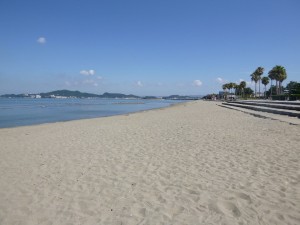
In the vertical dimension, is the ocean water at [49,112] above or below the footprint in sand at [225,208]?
below

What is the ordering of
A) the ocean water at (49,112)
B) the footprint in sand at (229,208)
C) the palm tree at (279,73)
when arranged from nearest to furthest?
the footprint in sand at (229,208)
the ocean water at (49,112)
the palm tree at (279,73)

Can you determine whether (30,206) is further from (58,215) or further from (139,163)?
(139,163)

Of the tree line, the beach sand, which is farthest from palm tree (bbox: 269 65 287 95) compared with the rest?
the beach sand

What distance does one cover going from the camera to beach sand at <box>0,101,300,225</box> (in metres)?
3.94

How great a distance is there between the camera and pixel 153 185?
5.20 m

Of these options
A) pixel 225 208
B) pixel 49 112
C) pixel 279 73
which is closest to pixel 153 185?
pixel 225 208

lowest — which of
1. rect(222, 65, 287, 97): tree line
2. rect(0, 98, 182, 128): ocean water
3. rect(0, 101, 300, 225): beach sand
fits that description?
rect(0, 98, 182, 128): ocean water

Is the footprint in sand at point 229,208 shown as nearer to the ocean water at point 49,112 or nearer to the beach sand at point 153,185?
the beach sand at point 153,185

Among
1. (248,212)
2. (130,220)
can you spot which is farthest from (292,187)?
(130,220)


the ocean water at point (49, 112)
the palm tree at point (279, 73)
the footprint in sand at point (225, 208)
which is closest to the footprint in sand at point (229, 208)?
the footprint in sand at point (225, 208)

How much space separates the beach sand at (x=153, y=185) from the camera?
12.9ft

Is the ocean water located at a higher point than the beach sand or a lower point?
lower

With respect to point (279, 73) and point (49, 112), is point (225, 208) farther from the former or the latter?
point (279, 73)

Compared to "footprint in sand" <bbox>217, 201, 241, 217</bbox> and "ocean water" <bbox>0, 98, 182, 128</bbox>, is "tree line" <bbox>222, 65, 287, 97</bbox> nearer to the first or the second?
"ocean water" <bbox>0, 98, 182, 128</bbox>
